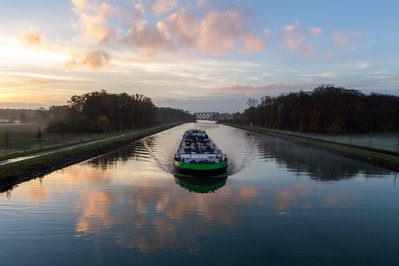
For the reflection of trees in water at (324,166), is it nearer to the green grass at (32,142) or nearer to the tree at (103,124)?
the green grass at (32,142)

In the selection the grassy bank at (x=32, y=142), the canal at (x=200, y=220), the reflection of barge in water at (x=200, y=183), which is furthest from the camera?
the grassy bank at (x=32, y=142)

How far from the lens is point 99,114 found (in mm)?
130500

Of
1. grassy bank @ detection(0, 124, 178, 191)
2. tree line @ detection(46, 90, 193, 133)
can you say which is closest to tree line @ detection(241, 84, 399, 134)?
tree line @ detection(46, 90, 193, 133)

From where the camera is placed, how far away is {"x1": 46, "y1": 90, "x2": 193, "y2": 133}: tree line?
11424 centimetres

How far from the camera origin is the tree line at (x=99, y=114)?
114238 mm

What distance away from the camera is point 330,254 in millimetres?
17984

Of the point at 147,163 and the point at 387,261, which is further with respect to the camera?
the point at 147,163

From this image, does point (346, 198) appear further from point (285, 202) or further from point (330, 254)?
point (330, 254)

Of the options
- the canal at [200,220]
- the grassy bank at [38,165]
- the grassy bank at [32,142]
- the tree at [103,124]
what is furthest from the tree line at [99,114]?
the canal at [200,220]

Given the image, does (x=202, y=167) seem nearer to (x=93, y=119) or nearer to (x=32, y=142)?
(x=32, y=142)

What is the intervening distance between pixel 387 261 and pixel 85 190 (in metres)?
23.2

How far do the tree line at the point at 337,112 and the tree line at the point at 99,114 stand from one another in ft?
182

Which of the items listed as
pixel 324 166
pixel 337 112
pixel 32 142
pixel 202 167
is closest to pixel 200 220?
pixel 202 167

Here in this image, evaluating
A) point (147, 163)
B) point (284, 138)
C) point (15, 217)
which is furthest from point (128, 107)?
point (15, 217)
